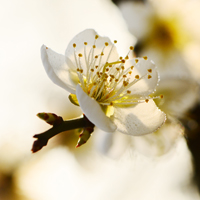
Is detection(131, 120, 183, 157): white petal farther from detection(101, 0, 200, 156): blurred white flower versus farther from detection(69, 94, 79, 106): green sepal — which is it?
detection(69, 94, 79, 106): green sepal

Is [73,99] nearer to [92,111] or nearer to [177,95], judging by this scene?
[92,111]

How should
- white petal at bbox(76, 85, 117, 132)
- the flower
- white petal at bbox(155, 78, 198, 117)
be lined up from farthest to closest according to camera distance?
white petal at bbox(155, 78, 198, 117) → the flower → white petal at bbox(76, 85, 117, 132)

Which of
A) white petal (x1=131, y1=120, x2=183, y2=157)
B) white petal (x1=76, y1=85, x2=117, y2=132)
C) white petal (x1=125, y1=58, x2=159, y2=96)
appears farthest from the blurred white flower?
white petal (x1=76, y1=85, x2=117, y2=132)

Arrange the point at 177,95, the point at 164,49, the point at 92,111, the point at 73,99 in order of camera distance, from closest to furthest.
Result: the point at 92,111, the point at 73,99, the point at 177,95, the point at 164,49

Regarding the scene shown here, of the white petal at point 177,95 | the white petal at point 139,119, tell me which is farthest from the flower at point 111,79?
the white petal at point 177,95

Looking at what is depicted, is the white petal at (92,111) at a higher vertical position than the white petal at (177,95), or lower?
higher

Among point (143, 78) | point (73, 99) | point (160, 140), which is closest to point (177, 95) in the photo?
point (160, 140)

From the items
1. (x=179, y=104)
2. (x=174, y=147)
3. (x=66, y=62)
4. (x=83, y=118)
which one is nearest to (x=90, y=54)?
(x=66, y=62)

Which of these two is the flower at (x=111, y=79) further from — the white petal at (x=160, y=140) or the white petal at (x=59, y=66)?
the white petal at (x=160, y=140)
